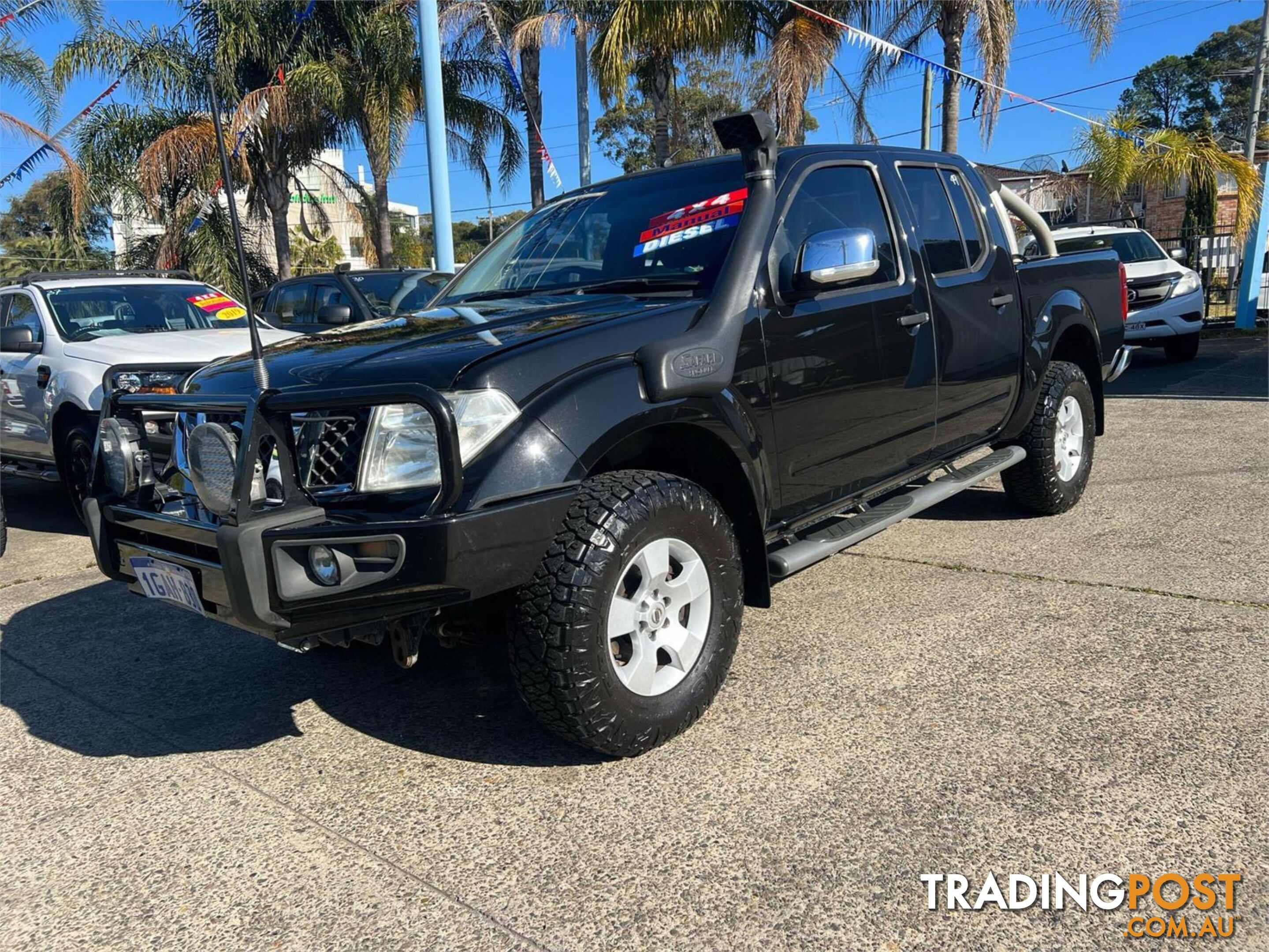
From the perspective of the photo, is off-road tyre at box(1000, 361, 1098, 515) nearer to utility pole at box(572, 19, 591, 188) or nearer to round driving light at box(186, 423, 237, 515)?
round driving light at box(186, 423, 237, 515)

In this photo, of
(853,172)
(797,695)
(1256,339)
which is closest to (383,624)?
(797,695)

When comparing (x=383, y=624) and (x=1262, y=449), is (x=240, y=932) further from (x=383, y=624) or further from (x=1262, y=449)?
(x=1262, y=449)

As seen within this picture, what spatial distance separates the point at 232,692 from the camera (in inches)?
154

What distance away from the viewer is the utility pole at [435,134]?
8.76m

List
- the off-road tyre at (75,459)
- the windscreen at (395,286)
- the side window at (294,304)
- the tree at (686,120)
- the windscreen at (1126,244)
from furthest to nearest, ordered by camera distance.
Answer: the tree at (686,120) < the windscreen at (1126,244) < the side window at (294,304) < the windscreen at (395,286) < the off-road tyre at (75,459)

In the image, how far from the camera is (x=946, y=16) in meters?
15.7

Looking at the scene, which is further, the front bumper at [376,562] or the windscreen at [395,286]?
the windscreen at [395,286]

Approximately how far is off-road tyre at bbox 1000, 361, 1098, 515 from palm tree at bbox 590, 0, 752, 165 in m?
11.5

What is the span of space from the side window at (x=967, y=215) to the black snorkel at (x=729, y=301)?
61.0 inches

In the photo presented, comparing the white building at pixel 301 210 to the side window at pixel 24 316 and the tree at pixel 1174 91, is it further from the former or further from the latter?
the tree at pixel 1174 91

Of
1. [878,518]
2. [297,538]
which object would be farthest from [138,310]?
[878,518]

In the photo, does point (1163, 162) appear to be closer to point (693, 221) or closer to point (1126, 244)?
point (1126, 244)

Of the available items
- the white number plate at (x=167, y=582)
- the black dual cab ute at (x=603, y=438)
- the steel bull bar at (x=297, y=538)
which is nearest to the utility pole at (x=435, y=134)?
Result: the black dual cab ute at (x=603, y=438)

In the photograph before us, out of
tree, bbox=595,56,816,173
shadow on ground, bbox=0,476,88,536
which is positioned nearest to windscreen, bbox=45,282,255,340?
shadow on ground, bbox=0,476,88,536
